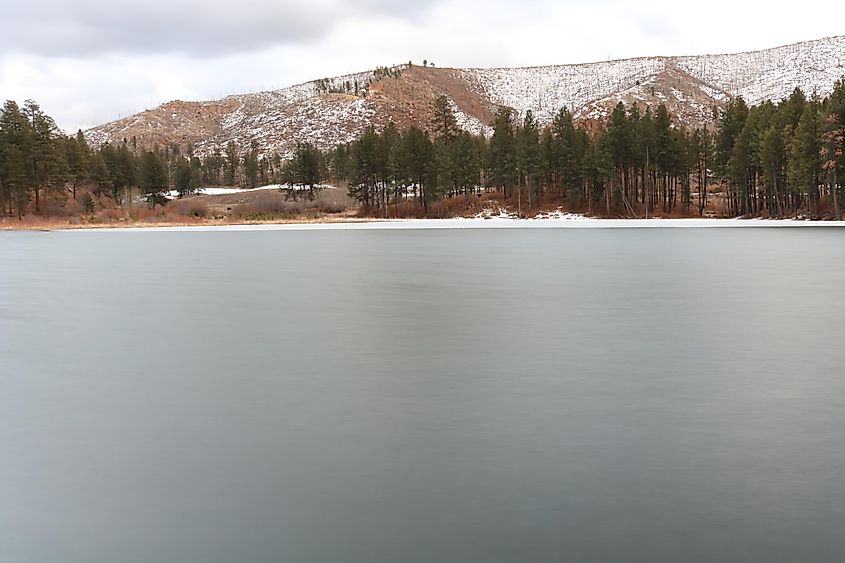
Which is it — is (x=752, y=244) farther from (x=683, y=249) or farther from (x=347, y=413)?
(x=347, y=413)

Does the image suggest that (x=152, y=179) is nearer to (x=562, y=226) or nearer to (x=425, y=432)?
(x=562, y=226)

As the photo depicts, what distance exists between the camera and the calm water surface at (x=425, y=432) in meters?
4.67

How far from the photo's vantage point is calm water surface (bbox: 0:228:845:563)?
184 inches

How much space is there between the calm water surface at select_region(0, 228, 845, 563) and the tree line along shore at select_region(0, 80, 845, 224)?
61.1 meters

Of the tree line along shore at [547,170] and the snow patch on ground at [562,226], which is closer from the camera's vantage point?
the snow patch on ground at [562,226]

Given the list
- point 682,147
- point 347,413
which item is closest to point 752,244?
point 347,413

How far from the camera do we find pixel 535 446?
633cm

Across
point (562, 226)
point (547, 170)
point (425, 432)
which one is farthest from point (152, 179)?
point (425, 432)

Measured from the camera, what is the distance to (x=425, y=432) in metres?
6.77

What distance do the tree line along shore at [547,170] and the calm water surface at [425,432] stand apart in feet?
200

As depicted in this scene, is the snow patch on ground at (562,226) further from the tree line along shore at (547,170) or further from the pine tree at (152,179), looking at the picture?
the pine tree at (152,179)

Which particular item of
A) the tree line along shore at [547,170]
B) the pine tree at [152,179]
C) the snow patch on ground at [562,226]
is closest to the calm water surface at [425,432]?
the snow patch on ground at [562,226]

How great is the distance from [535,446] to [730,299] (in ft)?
38.6

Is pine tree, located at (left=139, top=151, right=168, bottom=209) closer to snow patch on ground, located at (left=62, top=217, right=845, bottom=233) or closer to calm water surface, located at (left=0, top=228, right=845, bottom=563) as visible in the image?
snow patch on ground, located at (left=62, top=217, right=845, bottom=233)
